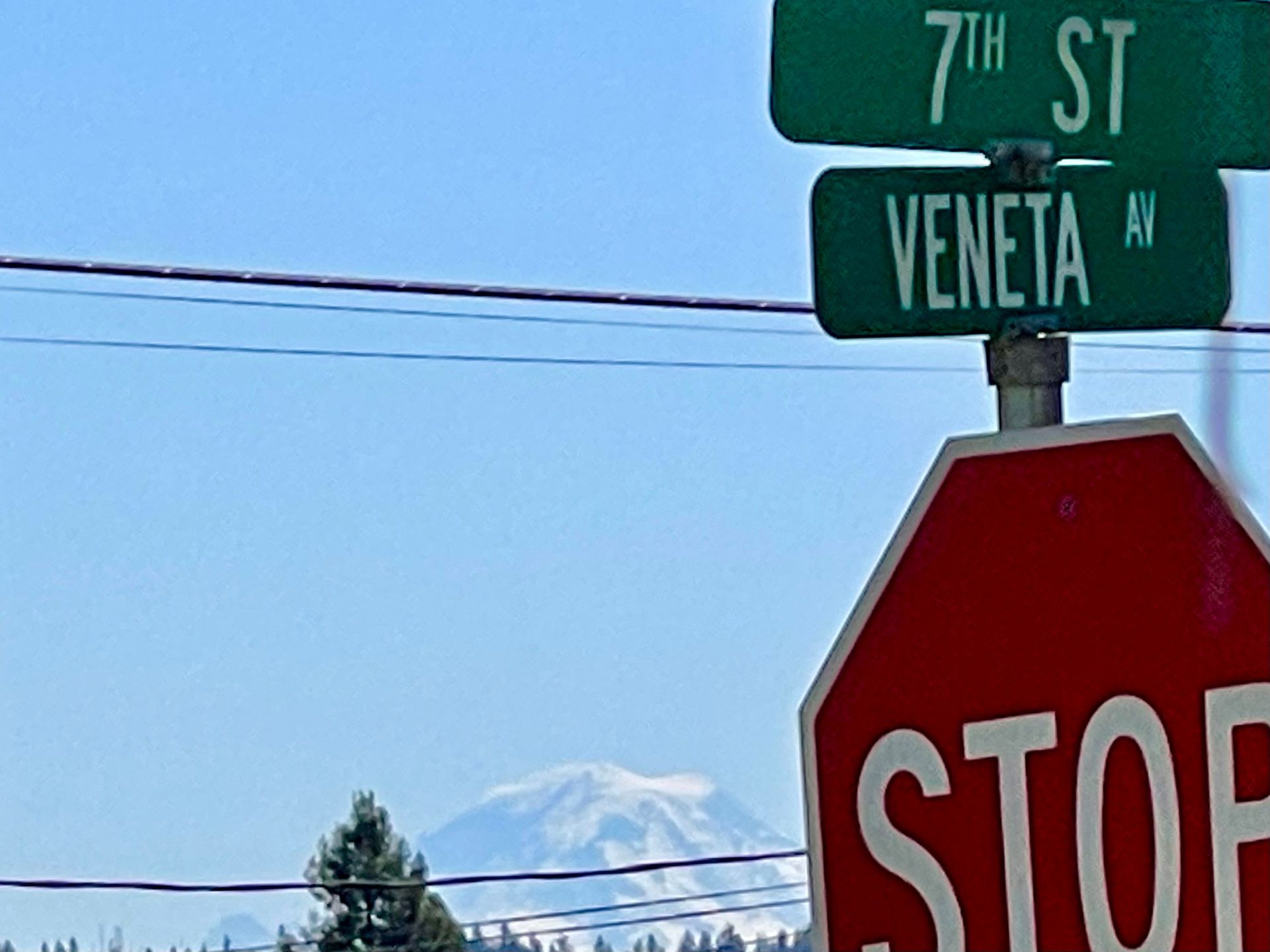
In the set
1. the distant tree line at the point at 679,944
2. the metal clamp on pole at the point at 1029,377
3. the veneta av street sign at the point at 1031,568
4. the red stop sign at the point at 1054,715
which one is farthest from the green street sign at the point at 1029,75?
the distant tree line at the point at 679,944

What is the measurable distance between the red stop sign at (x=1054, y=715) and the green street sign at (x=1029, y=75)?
47cm

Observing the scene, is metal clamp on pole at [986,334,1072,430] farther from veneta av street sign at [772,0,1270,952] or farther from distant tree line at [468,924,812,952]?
distant tree line at [468,924,812,952]

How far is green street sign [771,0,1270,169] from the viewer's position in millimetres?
3766

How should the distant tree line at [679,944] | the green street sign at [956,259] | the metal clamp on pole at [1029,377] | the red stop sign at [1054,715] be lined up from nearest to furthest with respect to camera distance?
the red stop sign at [1054,715], the metal clamp on pole at [1029,377], the green street sign at [956,259], the distant tree line at [679,944]

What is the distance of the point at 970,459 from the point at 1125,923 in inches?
20.2

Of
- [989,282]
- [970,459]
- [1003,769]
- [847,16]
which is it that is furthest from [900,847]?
[847,16]

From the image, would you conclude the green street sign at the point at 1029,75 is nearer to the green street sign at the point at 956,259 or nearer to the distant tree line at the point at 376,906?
the green street sign at the point at 956,259

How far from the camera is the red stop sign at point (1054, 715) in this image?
3.31 meters

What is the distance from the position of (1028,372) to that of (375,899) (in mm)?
49493

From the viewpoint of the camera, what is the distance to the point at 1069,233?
3.77 metres

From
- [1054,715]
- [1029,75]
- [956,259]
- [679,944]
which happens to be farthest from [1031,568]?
[679,944]

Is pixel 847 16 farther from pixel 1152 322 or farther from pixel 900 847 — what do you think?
pixel 900 847

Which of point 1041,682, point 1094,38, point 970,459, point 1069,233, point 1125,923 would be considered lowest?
point 1125,923

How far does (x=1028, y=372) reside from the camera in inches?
143
